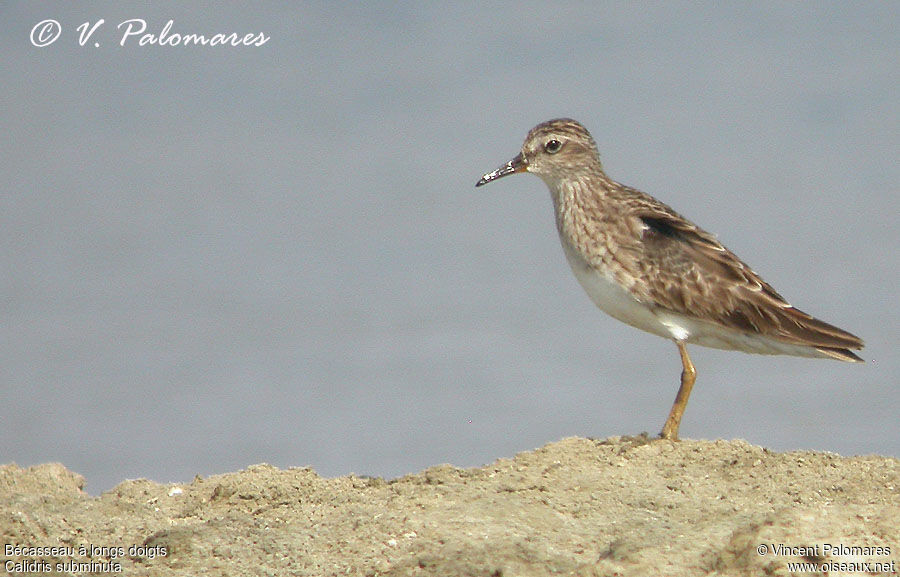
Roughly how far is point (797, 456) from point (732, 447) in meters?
0.61

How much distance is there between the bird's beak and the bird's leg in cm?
319

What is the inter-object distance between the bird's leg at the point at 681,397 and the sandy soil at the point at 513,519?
1.57 ft

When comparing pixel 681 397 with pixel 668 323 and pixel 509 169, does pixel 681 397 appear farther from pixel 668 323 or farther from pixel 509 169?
pixel 509 169

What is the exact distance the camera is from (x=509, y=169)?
14.2m

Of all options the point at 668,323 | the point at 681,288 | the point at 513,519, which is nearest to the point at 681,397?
the point at 668,323

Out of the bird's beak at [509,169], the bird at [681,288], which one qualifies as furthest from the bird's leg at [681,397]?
the bird's beak at [509,169]

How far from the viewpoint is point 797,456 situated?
1045 cm

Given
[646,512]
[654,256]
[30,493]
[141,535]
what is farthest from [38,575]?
[654,256]

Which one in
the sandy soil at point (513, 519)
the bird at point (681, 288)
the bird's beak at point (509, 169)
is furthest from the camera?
the bird's beak at point (509, 169)

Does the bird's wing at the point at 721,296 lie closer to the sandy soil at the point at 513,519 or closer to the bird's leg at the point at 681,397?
the bird's leg at the point at 681,397

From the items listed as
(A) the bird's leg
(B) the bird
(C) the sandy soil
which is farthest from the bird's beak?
(C) the sandy soil

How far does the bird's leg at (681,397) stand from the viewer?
11550 millimetres

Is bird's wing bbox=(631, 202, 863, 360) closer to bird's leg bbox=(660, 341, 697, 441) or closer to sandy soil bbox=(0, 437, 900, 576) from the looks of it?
bird's leg bbox=(660, 341, 697, 441)

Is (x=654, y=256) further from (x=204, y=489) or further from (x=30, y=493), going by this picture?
(x=30, y=493)
